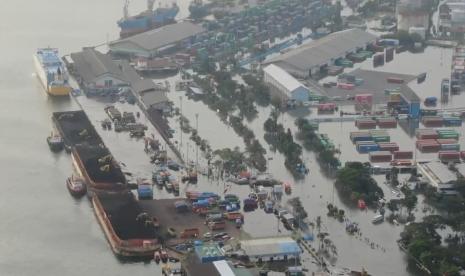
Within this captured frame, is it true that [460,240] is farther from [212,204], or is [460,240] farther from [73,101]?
[73,101]

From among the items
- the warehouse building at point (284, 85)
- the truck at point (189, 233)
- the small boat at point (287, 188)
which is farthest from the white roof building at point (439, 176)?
the warehouse building at point (284, 85)

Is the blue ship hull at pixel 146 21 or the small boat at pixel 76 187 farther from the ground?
the small boat at pixel 76 187

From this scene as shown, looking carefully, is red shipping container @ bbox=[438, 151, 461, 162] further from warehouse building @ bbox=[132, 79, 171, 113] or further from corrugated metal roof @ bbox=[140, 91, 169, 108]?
A: corrugated metal roof @ bbox=[140, 91, 169, 108]

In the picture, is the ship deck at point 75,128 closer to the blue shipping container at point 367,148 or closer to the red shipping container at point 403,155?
the blue shipping container at point 367,148

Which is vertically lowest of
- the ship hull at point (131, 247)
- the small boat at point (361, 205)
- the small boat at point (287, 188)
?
the small boat at point (361, 205)

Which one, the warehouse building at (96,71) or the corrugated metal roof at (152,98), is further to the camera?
the warehouse building at (96,71)

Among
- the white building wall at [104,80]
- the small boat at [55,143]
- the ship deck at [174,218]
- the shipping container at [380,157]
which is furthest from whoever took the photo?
the white building wall at [104,80]

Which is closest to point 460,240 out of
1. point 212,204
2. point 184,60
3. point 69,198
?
point 212,204
